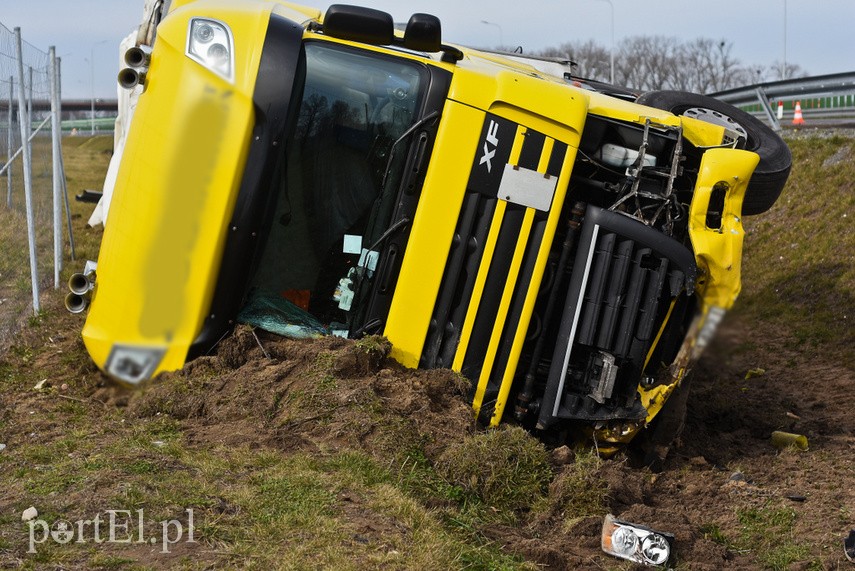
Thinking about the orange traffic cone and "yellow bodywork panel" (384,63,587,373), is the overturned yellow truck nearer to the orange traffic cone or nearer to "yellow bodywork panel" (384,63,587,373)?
"yellow bodywork panel" (384,63,587,373)

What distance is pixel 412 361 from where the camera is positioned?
5.11 metres

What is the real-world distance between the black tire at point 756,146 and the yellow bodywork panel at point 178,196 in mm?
2863

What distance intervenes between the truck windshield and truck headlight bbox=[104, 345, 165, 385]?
47 cm

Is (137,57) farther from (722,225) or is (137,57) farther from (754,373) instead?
(754,373)

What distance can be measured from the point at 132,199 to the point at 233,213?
52cm

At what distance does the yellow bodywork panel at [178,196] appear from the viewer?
4.84m

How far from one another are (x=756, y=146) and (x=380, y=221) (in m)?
2.57

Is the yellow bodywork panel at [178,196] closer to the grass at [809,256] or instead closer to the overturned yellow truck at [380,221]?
the overturned yellow truck at [380,221]

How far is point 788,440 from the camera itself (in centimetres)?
618

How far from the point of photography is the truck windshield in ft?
16.3

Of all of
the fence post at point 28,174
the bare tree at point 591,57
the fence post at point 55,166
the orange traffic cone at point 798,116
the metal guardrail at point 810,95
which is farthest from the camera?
the bare tree at point 591,57

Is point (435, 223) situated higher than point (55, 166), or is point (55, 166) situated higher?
point (435, 223)

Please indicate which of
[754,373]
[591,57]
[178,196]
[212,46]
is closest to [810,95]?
[754,373]

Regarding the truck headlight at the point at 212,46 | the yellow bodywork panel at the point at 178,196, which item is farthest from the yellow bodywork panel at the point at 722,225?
the truck headlight at the point at 212,46
